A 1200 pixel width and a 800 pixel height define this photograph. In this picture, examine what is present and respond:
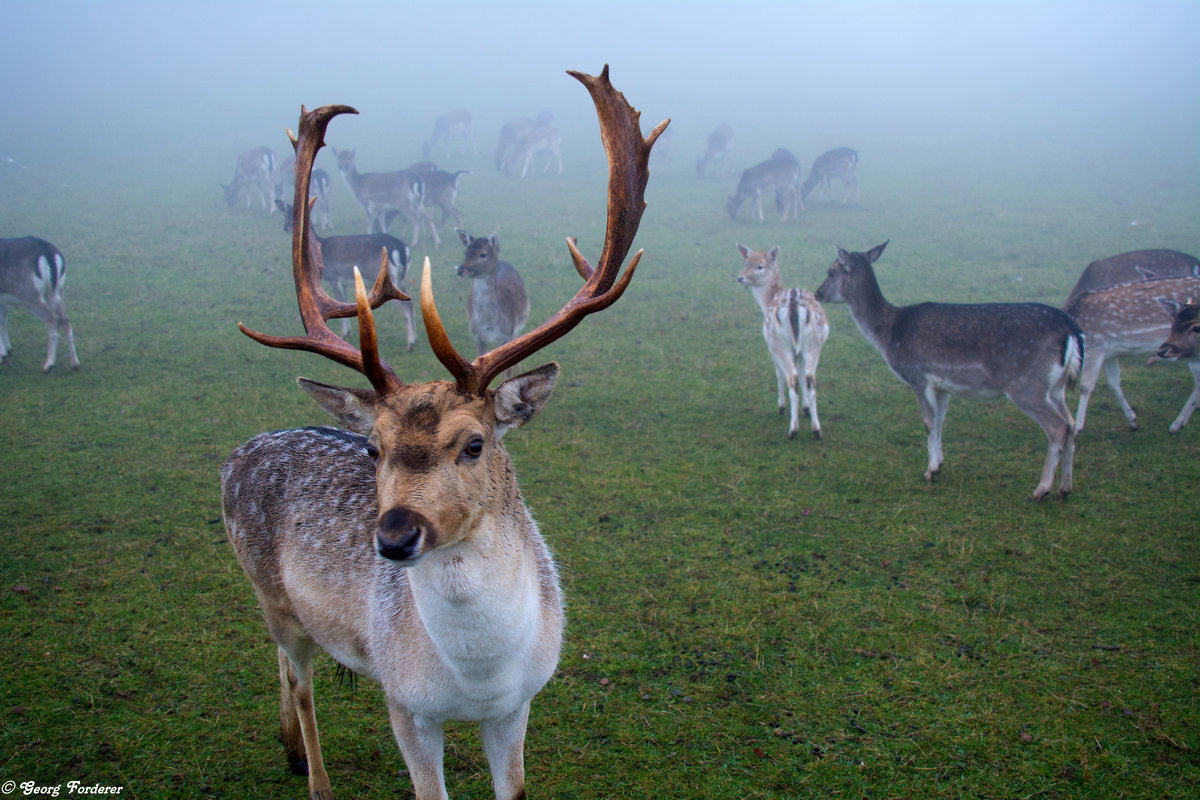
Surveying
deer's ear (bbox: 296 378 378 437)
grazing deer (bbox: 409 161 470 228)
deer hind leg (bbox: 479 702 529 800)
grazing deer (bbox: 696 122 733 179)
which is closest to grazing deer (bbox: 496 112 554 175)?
grazing deer (bbox: 696 122 733 179)

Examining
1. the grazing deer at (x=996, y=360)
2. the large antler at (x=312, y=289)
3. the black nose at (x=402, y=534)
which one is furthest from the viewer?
the grazing deer at (x=996, y=360)

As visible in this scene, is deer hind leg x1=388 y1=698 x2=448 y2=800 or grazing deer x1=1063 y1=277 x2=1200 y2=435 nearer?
deer hind leg x1=388 y1=698 x2=448 y2=800

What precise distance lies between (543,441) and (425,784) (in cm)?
465

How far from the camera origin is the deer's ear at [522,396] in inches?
99.0

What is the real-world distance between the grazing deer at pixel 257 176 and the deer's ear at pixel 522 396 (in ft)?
61.5

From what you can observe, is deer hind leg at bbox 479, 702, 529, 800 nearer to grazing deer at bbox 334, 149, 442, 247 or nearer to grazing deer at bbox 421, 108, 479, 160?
grazing deer at bbox 334, 149, 442, 247

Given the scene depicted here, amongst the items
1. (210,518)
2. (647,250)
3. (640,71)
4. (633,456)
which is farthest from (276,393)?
(640,71)

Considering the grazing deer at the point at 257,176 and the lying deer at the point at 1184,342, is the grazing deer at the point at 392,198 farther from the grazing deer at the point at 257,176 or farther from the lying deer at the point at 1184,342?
the lying deer at the point at 1184,342

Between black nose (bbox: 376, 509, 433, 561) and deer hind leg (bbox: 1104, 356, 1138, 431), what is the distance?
7.42 meters

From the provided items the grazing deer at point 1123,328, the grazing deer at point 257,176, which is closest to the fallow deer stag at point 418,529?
the grazing deer at point 1123,328

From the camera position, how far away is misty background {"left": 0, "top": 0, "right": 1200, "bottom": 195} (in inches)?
1090

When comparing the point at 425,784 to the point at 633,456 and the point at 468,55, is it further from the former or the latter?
the point at 468,55

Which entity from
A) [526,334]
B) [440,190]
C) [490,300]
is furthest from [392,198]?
[526,334]

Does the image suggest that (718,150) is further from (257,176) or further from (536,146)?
(257,176)
